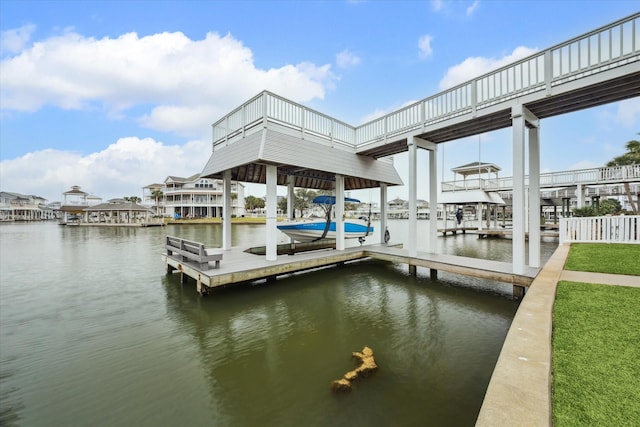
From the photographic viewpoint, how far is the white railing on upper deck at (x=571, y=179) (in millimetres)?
18750

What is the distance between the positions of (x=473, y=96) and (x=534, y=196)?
132 inches

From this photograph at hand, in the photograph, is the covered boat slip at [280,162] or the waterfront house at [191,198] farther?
the waterfront house at [191,198]

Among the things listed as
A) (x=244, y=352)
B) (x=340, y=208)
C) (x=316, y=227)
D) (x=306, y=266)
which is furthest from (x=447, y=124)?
(x=244, y=352)

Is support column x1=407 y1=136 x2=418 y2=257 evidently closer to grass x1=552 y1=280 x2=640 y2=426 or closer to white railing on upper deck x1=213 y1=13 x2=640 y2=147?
white railing on upper deck x1=213 y1=13 x2=640 y2=147

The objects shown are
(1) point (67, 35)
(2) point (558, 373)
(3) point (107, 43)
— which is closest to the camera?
(2) point (558, 373)

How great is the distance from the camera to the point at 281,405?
10.3 ft

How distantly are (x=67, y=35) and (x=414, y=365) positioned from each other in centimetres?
1489

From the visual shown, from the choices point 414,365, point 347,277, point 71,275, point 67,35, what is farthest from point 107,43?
point 414,365

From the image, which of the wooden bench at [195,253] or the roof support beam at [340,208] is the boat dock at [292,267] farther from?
the roof support beam at [340,208]

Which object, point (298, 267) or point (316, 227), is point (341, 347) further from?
point (316, 227)

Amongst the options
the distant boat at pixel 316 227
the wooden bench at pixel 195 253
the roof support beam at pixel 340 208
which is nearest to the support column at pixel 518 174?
the roof support beam at pixel 340 208

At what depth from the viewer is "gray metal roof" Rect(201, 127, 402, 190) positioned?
817 centimetres

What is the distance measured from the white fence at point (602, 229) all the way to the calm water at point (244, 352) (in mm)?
4073

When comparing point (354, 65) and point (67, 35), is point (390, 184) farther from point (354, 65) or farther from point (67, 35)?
point (67, 35)
